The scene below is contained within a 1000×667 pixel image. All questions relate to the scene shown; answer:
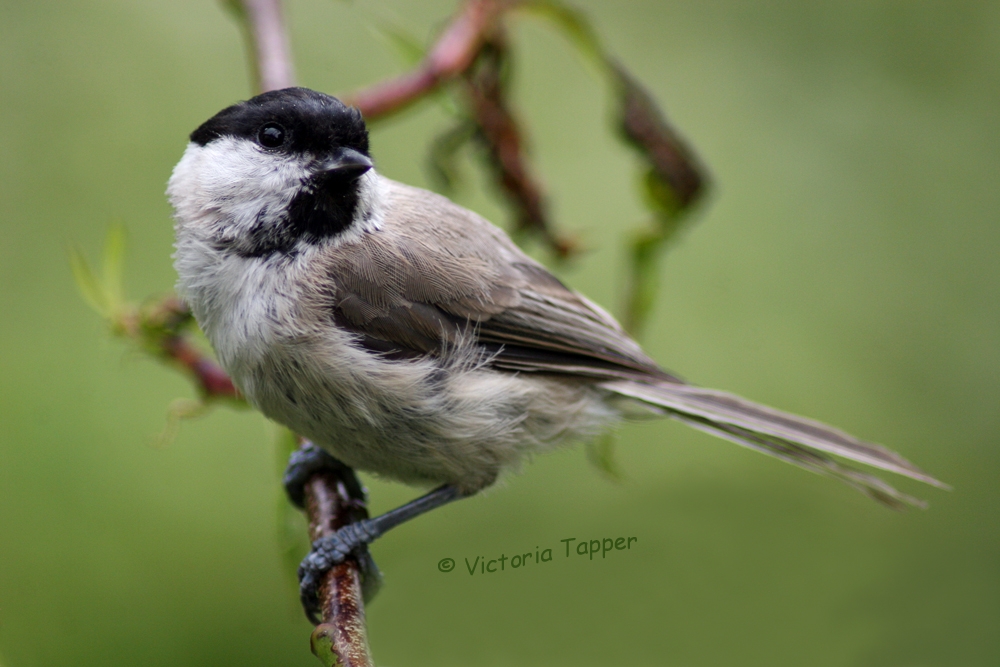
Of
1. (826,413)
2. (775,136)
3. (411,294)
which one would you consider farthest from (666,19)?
(411,294)

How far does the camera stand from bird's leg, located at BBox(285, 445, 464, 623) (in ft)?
5.63

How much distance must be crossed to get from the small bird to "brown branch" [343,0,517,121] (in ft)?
0.71

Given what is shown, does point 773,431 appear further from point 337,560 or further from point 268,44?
point 268,44

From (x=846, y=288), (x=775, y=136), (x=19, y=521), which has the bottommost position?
(x=19, y=521)

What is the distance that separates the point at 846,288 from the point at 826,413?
0.56m

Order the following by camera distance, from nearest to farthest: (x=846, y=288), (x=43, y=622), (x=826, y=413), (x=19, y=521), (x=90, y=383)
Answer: (x=43, y=622), (x=19, y=521), (x=90, y=383), (x=826, y=413), (x=846, y=288)

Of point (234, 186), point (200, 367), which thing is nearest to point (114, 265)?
point (200, 367)

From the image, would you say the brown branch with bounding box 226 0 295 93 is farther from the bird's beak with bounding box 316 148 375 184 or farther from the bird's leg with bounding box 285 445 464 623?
the bird's leg with bounding box 285 445 464 623

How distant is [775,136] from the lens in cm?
379

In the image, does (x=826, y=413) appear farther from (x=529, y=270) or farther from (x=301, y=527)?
(x=301, y=527)

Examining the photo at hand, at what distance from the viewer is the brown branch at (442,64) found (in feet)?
7.09

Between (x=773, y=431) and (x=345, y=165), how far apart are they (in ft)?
4.01

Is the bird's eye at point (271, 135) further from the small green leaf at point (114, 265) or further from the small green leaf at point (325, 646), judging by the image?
the small green leaf at point (325, 646)

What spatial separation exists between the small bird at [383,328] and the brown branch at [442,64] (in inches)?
8.5
